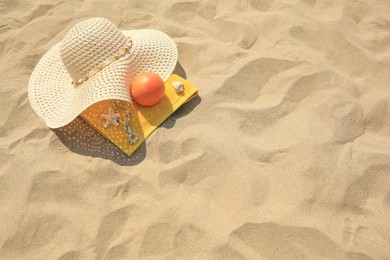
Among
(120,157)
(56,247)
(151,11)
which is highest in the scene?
(151,11)

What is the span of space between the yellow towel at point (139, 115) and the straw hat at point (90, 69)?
0.11 metres

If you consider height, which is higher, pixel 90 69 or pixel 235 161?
pixel 90 69

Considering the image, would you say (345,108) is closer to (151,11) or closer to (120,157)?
(120,157)

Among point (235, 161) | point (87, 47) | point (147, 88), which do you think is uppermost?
point (87, 47)

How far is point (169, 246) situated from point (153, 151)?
0.50 metres

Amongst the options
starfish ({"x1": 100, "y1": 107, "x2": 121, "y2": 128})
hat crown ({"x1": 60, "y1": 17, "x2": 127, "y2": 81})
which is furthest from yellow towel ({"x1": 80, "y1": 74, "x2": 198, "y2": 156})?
hat crown ({"x1": 60, "y1": 17, "x2": 127, "y2": 81})

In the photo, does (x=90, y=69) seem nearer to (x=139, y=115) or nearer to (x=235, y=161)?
(x=139, y=115)

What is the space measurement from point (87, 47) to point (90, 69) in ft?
0.37

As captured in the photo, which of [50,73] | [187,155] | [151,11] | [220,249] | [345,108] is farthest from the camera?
[151,11]

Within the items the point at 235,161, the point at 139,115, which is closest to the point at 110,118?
the point at 139,115

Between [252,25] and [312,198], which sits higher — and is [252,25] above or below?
above

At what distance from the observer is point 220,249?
154 cm

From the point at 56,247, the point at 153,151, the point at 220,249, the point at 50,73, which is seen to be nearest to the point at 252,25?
the point at 153,151

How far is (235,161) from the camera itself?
1.77m
